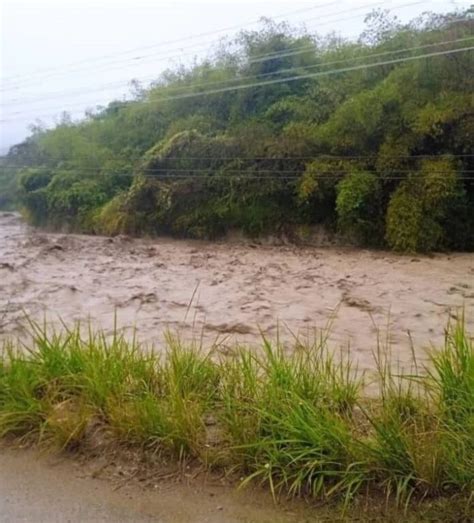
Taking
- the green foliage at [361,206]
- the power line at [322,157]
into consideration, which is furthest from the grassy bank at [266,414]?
the power line at [322,157]

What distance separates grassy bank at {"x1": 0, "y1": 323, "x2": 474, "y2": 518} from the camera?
2.32 m

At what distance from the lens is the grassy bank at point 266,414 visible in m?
2.32

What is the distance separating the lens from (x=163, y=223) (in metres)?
14.9

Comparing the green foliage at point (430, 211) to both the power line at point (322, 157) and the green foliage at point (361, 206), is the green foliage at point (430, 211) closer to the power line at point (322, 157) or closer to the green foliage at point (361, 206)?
the power line at point (322, 157)

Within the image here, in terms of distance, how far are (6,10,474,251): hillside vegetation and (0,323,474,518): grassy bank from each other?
335 inches

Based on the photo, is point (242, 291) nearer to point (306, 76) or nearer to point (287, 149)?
point (287, 149)

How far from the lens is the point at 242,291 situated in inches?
339

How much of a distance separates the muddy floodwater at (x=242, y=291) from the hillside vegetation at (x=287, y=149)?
3.38ft

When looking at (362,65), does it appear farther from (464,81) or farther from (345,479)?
(345,479)

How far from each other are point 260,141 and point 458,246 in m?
5.40

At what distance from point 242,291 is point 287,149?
17.4 feet

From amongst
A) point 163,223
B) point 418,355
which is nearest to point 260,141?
point 163,223

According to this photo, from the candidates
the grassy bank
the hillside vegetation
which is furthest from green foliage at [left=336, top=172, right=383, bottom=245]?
the grassy bank

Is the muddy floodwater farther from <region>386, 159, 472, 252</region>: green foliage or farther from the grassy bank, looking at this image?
the grassy bank
